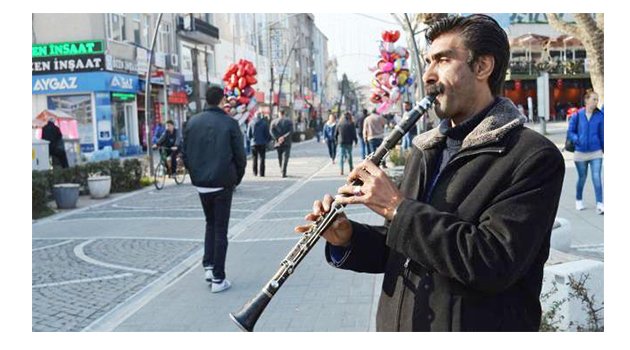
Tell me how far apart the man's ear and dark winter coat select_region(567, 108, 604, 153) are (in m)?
7.78

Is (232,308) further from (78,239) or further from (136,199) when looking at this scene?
(136,199)

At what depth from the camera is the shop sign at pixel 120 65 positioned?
2755 centimetres

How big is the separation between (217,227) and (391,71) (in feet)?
47.1

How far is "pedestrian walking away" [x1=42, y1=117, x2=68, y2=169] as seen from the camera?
1549 cm

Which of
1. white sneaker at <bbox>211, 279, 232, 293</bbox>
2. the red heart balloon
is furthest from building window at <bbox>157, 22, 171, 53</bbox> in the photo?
white sneaker at <bbox>211, 279, 232, 293</bbox>

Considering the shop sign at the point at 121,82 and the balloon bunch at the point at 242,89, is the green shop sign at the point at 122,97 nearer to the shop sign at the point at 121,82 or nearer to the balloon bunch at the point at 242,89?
the shop sign at the point at 121,82

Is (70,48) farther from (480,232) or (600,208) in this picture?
(480,232)

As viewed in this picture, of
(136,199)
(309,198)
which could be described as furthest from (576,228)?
(136,199)

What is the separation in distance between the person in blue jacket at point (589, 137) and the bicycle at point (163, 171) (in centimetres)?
926

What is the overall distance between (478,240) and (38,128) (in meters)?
17.5

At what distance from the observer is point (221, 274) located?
6.11 metres

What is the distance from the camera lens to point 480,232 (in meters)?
1.61

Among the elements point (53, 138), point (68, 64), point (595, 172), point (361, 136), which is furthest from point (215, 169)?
point (68, 64)
